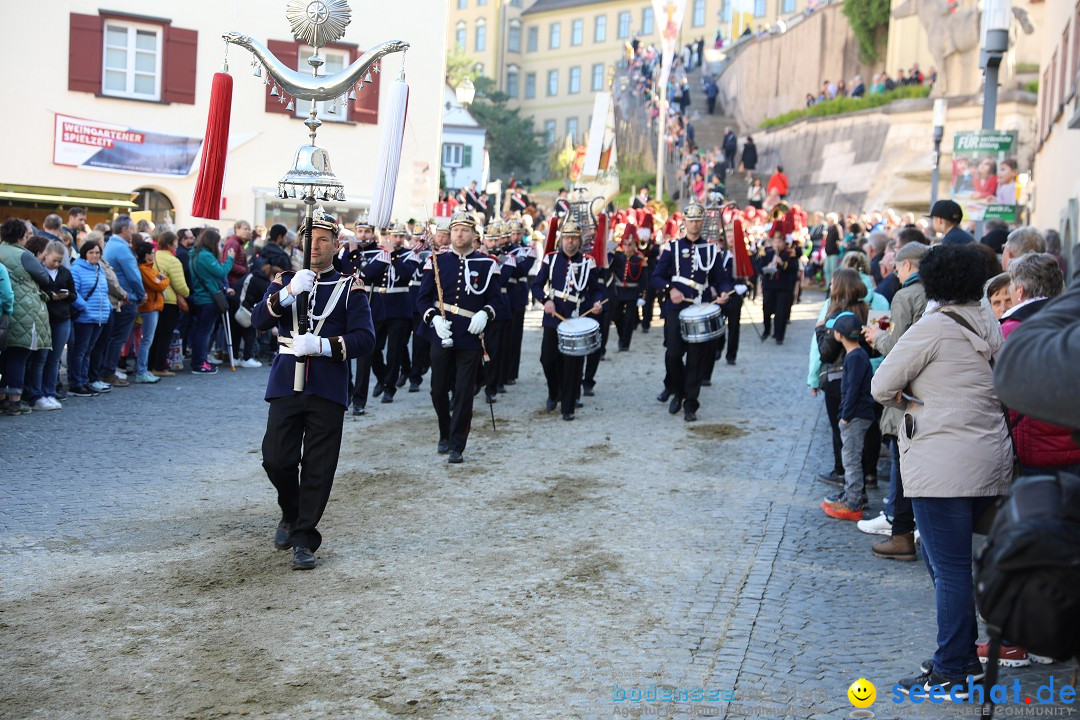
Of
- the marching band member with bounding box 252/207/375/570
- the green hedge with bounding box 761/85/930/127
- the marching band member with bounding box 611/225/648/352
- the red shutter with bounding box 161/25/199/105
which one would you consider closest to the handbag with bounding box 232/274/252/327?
the marching band member with bounding box 611/225/648/352

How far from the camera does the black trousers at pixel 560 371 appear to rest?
40.7 feet

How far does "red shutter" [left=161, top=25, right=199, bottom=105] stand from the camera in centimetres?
2634

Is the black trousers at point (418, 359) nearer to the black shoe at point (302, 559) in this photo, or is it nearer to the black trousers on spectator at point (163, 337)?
the black trousers on spectator at point (163, 337)

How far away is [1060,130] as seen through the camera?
1906 centimetres

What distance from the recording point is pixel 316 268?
23.8ft

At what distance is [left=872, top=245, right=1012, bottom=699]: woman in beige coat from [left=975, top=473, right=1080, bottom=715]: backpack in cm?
245

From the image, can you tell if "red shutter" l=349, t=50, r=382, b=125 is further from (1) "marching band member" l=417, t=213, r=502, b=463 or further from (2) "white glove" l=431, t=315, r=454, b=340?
(2) "white glove" l=431, t=315, r=454, b=340

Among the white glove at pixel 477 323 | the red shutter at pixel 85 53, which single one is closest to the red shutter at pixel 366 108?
the red shutter at pixel 85 53

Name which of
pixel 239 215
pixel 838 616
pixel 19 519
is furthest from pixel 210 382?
pixel 239 215

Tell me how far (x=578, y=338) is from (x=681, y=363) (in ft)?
4.37

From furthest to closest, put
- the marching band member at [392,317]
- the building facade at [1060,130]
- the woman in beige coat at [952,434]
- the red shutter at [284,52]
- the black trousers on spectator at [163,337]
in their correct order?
Result: the red shutter at [284,52]
the building facade at [1060,130]
the black trousers on spectator at [163,337]
the marching band member at [392,317]
the woman in beige coat at [952,434]

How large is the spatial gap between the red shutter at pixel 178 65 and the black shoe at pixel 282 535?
69.8 feet

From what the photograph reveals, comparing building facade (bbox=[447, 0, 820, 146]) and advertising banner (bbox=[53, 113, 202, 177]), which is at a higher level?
building facade (bbox=[447, 0, 820, 146])

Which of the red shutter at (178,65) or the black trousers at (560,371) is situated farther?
the red shutter at (178,65)
